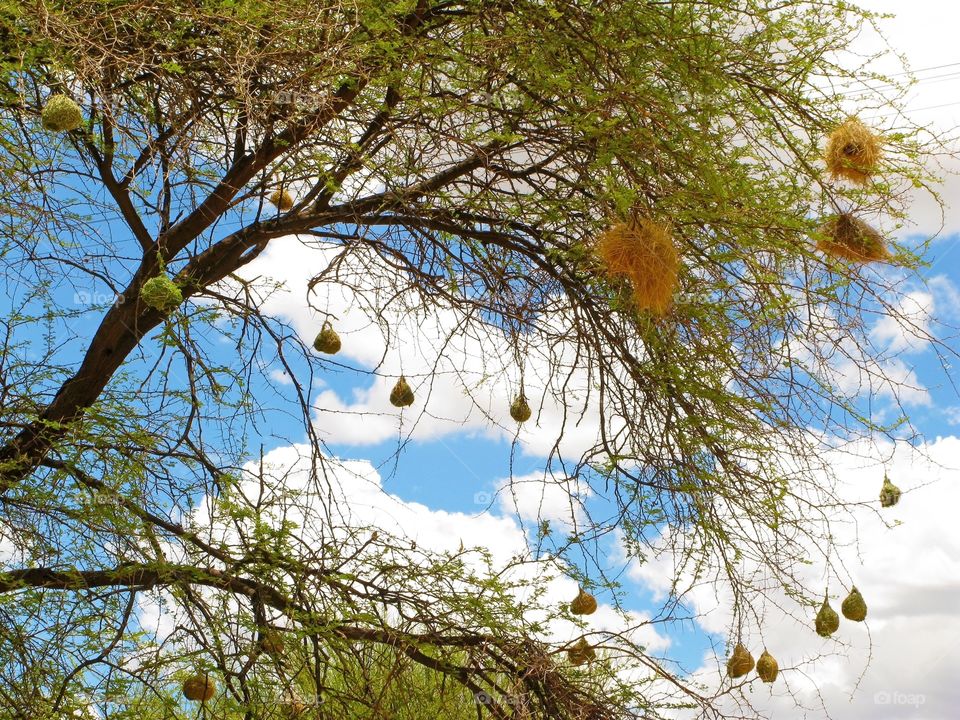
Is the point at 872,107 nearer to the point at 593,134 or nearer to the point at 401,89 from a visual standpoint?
the point at 593,134

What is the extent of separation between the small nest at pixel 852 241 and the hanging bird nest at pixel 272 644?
7.04 feet

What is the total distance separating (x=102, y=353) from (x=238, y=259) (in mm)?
672

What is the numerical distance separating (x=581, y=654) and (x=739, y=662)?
1.72 ft

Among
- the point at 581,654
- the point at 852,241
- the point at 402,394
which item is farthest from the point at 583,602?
the point at 852,241

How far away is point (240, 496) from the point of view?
3.60 metres

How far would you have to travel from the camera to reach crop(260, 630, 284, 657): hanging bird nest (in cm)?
329

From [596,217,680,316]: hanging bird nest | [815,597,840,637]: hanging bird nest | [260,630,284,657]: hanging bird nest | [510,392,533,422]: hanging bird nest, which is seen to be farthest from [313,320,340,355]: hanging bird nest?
[815,597,840,637]: hanging bird nest

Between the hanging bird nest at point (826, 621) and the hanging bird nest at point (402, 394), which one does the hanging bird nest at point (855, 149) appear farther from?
the hanging bird nest at point (402, 394)

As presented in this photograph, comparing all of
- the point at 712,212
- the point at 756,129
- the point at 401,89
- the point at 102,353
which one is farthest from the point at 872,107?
the point at 102,353

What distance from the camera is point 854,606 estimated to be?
3436 mm

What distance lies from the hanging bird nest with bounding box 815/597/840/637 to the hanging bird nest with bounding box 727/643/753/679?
10.3 inches

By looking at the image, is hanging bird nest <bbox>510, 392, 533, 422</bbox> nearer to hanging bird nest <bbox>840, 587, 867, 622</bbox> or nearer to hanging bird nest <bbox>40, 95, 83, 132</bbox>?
hanging bird nest <bbox>840, 587, 867, 622</bbox>

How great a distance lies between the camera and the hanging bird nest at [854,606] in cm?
343

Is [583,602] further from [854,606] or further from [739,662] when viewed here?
[854,606]
